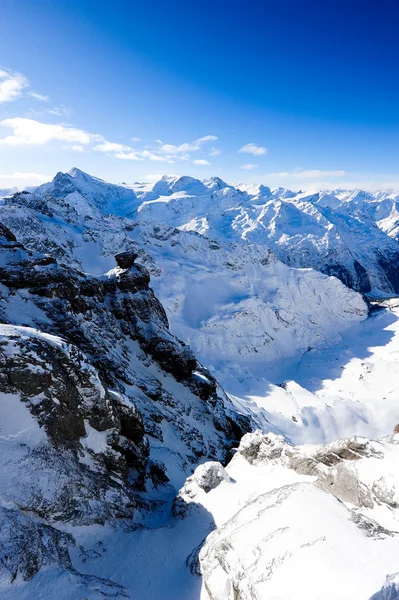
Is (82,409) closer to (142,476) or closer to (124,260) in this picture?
(142,476)

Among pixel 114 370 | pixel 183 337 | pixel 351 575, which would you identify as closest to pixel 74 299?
pixel 114 370

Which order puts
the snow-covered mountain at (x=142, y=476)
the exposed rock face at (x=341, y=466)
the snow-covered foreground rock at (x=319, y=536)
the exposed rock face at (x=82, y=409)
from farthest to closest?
the exposed rock face at (x=82, y=409)
the exposed rock face at (x=341, y=466)
the snow-covered mountain at (x=142, y=476)
the snow-covered foreground rock at (x=319, y=536)

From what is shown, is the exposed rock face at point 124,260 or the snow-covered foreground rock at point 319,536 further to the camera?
the exposed rock face at point 124,260

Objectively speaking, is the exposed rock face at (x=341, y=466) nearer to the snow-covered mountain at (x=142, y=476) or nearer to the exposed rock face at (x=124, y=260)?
the snow-covered mountain at (x=142, y=476)

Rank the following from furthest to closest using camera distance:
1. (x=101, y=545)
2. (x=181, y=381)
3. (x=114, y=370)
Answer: (x=181, y=381)
(x=114, y=370)
(x=101, y=545)

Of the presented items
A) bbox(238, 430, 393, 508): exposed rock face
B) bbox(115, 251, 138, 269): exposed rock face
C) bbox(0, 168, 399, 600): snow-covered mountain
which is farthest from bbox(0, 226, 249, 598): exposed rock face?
bbox(238, 430, 393, 508): exposed rock face

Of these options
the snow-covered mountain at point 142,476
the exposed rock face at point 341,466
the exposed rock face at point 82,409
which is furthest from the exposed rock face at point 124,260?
the exposed rock face at point 341,466

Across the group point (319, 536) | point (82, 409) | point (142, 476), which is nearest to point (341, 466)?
point (319, 536)

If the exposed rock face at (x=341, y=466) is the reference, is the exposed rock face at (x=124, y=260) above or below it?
above

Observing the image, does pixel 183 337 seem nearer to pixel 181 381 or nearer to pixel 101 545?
pixel 181 381

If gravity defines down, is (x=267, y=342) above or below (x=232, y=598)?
below

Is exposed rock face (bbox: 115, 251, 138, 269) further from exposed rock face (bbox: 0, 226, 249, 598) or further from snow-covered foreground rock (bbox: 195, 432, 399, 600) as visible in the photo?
snow-covered foreground rock (bbox: 195, 432, 399, 600)
